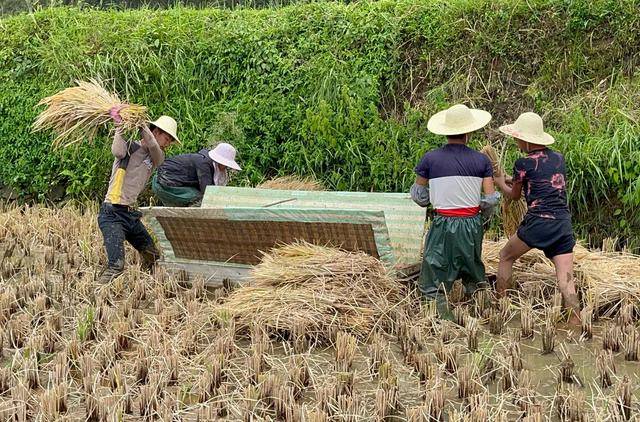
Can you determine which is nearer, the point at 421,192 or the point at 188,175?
the point at 421,192

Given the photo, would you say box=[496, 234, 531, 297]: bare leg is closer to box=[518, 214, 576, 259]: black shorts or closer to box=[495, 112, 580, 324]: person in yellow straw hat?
box=[495, 112, 580, 324]: person in yellow straw hat

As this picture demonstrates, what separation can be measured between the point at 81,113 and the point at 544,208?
3.77 meters

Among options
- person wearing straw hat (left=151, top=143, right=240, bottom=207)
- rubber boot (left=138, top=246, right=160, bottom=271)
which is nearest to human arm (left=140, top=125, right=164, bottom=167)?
person wearing straw hat (left=151, top=143, right=240, bottom=207)

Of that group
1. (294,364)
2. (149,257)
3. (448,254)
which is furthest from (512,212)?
(149,257)

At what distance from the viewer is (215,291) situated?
5.85 metres

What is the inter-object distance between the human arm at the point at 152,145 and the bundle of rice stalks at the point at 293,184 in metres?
1.57

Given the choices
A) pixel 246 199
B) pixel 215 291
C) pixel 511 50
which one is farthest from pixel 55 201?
pixel 511 50

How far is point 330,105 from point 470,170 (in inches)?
129

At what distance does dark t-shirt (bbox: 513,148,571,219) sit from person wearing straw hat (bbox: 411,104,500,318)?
0.24m

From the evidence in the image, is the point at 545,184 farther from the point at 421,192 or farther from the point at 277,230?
the point at 277,230

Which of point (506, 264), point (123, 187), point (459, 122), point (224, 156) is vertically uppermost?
point (459, 122)

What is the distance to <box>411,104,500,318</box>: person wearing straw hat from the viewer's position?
203 inches

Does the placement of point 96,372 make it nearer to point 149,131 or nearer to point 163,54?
point 149,131

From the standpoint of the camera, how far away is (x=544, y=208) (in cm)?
519
